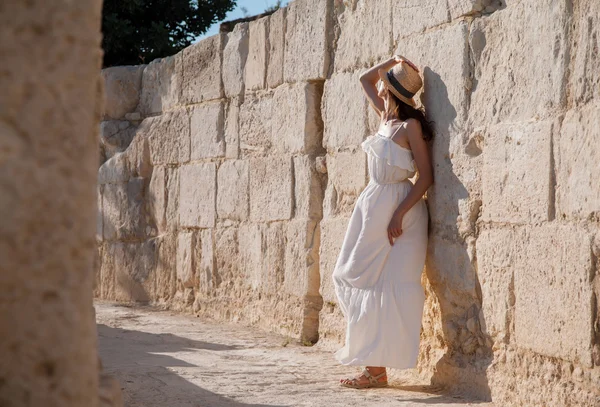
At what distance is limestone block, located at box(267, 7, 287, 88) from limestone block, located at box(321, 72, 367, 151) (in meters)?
0.81

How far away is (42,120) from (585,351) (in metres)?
2.84

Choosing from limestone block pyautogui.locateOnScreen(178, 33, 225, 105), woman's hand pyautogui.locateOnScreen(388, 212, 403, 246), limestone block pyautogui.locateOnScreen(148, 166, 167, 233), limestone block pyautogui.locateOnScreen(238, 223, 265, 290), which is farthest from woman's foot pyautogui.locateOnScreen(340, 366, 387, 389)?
limestone block pyautogui.locateOnScreen(148, 166, 167, 233)

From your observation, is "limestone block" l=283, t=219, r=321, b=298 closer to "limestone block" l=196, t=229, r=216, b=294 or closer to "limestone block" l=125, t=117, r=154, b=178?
"limestone block" l=196, t=229, r=216, b=294

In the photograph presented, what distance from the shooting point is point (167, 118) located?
9453 millimetres

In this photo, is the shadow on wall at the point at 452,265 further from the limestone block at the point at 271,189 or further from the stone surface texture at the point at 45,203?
the stone surface texture at the point at 45,203

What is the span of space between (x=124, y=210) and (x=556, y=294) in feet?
20.8

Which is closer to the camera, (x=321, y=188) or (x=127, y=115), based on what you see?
(x=321, y=188)

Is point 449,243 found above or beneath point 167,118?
beneath

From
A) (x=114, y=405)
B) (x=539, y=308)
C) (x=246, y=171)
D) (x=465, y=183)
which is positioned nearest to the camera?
(x=114, y=405)

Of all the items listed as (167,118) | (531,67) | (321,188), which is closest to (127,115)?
(167,118)

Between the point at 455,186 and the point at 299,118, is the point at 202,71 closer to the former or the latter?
the point at 299,118

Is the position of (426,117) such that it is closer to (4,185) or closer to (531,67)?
(531,67)

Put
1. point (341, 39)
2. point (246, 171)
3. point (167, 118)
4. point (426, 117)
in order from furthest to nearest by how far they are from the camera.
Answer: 1. point (167, 118)
2. point (246, 171)
3. point (341, 39)
4. point (426, 117)

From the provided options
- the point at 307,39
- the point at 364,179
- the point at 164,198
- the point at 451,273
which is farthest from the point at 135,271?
the point at 451,273
